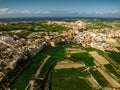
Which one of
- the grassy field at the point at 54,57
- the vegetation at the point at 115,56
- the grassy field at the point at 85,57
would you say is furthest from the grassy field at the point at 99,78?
the vegetation at the point at 115,56

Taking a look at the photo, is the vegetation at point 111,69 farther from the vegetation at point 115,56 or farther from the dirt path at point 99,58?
the vegetation at point 115,56

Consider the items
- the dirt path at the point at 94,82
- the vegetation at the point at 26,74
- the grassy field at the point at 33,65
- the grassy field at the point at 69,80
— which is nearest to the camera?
the grassy field at the point at 69,80

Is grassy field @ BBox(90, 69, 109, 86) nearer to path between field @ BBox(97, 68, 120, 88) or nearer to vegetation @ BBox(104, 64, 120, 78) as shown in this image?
path between field @ BBox(97, 68, 120, 88)

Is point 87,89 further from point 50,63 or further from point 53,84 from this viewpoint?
point 50,63

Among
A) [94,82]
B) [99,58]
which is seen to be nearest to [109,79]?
[94,82]

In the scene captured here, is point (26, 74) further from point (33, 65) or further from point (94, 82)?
point (94, 82)
